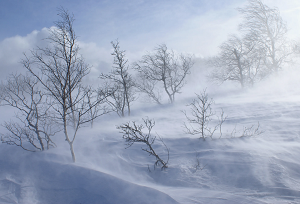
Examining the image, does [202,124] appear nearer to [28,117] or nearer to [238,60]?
[28,117]

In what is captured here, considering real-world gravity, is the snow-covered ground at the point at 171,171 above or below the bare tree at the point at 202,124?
below

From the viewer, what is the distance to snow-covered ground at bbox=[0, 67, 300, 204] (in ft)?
12.1

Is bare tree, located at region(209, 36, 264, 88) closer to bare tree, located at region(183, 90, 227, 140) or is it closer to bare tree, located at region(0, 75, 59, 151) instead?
bare tree, located at region(183, 90, 227, 140)

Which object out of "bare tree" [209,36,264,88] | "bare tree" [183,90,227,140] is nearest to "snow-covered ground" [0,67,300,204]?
"bare tree" [183,90,227,140]

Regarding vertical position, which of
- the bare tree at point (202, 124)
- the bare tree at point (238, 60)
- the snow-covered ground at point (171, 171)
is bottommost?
the snow-covered ground at point (171, 171)

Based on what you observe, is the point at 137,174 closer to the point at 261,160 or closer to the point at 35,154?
the point at 261,160

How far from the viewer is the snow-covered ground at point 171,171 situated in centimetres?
368

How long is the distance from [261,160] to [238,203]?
1785 mm

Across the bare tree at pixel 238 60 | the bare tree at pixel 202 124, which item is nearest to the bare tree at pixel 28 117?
the bare tree at pixel 202 124

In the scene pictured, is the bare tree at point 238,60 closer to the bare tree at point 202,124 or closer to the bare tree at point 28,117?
the bare tree at point 202,124

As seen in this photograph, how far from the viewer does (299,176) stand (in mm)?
3828

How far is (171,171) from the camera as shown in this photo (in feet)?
16.0

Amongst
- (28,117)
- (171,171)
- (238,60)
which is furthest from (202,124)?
(238,60)

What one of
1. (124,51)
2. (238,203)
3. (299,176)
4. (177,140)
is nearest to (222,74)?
(124,51)
